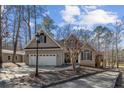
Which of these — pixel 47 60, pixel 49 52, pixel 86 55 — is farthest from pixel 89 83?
pixel 86 55

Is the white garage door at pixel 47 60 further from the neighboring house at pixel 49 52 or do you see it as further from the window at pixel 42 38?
the window at pixel 42 38

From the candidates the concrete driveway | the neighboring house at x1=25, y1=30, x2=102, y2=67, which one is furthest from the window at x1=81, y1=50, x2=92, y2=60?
the concrete driveway

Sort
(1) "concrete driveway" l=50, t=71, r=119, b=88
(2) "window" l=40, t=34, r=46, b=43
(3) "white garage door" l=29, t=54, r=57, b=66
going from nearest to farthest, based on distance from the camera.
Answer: (1) "concrete driveway" l=50, t=71, r=119, b=88, (3) "white garage door" l=29, t=54, r=57, b=66, (2) "window" l=40, t=34, r=46, b=43

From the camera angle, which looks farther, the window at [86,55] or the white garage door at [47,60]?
the window at [86,55]

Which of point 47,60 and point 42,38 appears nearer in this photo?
point 47,60

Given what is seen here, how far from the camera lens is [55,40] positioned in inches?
1158

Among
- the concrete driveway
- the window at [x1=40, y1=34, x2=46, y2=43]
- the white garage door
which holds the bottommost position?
the concrete driveway

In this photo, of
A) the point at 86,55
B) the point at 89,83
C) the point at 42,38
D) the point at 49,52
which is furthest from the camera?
the point at 86,55

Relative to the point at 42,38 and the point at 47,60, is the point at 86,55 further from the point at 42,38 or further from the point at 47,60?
the point at 42,38

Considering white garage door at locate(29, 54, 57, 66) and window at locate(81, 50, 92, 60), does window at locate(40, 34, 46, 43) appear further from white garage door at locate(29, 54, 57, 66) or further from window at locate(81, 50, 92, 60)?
window at locate(81, 50, 92, 60)

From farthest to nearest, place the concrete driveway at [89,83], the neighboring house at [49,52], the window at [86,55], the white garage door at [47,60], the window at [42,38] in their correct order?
the window at [86,55]
the window at [42,38]
the neighboring house at [49,52]
the white garage door at [47,60]
the concrete driveway at [89,83]

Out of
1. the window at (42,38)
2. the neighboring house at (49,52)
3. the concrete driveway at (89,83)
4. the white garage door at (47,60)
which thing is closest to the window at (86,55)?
the neighboring house at (49,52)
